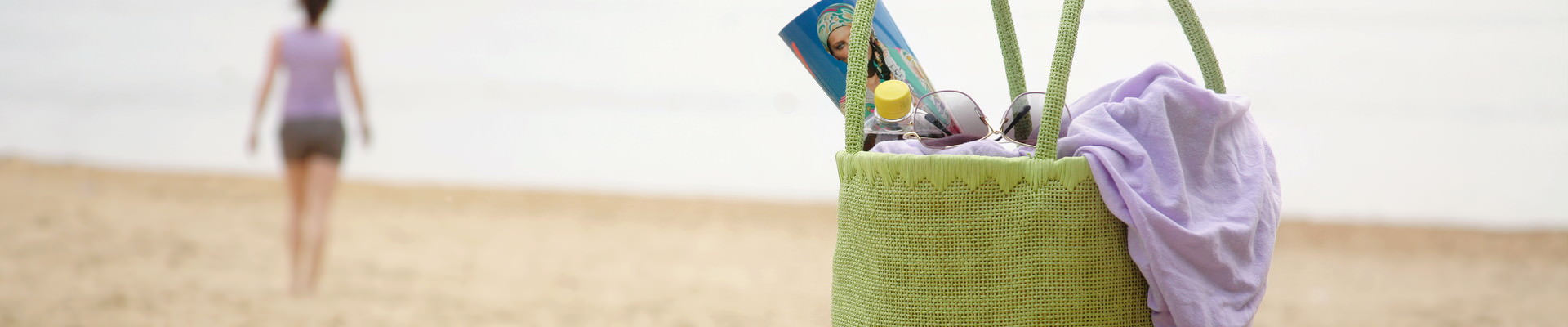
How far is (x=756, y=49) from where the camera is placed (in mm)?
8883

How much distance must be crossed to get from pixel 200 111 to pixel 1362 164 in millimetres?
9548

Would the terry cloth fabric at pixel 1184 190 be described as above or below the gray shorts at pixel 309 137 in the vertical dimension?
above

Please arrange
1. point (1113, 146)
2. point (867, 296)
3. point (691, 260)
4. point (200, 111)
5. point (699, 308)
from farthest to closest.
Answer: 1. point (200, 111)
2. point (691, 260)
3. point (699, 308)
4. point (867, 296)
5. point (1113, 146)

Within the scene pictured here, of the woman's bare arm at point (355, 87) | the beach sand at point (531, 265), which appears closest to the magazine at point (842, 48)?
the beach sand at point (531, 265)

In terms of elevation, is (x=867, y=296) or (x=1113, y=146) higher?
(x=1113, y=146)

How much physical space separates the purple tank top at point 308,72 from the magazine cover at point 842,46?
9.74 feet

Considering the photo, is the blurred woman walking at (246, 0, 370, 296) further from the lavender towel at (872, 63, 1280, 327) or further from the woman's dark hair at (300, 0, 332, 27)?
the lavender towel at (872, 63, 1280, 327)

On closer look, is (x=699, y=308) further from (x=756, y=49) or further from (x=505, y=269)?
(x=756, y=49)

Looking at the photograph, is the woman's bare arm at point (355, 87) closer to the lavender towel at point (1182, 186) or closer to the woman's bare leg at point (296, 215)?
the woman's bare leg at point (296, 215)

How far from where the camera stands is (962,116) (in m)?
1.25

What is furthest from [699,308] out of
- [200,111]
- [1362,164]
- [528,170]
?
[200,111]

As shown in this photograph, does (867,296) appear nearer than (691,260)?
Yes

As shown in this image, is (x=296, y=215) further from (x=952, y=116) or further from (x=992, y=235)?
(x=992, y=235)

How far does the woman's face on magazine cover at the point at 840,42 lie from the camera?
1284 mm
